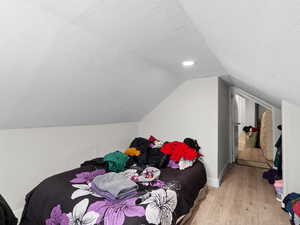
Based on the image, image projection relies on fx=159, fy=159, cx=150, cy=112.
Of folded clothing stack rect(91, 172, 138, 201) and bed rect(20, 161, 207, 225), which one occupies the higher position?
folded clothing stack rect(91, 172, 138, 201)

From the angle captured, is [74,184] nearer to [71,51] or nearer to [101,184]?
[101,184]

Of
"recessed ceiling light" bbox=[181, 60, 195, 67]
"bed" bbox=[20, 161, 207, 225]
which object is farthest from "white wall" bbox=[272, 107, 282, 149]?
"bed" bbox=[20, 161, 207, 225]

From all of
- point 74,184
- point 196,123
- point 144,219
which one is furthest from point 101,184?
point 196,123

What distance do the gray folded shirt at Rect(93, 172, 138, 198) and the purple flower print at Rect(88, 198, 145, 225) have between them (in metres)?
0.09

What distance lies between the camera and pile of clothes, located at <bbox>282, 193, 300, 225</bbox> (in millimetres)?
1611

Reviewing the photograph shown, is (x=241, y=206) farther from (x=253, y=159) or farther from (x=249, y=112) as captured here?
(x=249, y=112)

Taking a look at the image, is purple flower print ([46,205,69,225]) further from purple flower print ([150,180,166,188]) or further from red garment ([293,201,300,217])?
red garment ([293,201,300,217])

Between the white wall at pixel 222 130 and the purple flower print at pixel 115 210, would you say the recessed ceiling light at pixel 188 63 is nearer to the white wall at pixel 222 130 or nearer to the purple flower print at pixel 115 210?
the white wall at pixel 222 130

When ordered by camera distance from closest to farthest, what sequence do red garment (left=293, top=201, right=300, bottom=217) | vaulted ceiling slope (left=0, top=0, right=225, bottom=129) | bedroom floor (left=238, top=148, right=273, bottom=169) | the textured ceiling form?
the textured ceiling < vaulted ceiling slope (left=0, top=0, right=225, bottom=129) < red garment (left=293, top=201, right=300, bottom=217) < bedroom floor (left=238, top=148, right=273, bottom=169)

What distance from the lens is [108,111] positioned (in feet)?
9.00

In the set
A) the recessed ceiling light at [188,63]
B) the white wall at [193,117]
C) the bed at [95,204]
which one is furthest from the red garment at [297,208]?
the recessed ceiling light at [188,63]

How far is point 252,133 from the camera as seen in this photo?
237 inches

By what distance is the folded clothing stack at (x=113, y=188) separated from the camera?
1501mm

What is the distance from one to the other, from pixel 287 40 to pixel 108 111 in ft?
8.07
